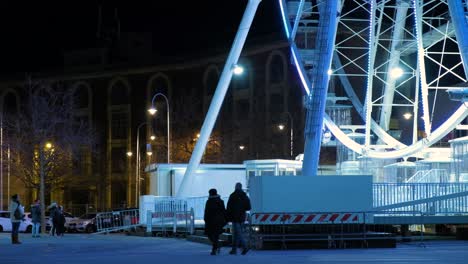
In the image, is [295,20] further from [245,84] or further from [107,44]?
[107,44]

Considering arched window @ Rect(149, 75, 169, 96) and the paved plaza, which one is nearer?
the paved plaza

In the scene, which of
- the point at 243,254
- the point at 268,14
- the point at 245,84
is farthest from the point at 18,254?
the point at 268,14

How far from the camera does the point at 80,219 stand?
60406mm

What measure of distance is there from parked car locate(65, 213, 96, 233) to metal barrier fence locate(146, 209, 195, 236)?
64.2 feet

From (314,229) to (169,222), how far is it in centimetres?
1303

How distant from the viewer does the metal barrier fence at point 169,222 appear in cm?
3462

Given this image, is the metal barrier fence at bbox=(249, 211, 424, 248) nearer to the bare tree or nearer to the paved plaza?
the paved plaza

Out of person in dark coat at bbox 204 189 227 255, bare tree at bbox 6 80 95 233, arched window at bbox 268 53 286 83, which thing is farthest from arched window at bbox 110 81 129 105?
person in dark coat at bbox 204 189 227 255

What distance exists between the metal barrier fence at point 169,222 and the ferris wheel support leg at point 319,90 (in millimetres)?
4883

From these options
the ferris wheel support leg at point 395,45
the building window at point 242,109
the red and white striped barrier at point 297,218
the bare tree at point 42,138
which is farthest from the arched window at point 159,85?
the red and white striped barrier at point 297,218

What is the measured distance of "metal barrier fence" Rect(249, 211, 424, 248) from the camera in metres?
24.8

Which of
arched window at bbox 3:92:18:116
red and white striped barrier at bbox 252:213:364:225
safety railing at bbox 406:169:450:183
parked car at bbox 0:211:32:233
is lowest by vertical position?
parked car at bbox 0:211:32:233

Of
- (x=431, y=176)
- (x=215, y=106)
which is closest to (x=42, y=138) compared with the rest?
(x=215, y=106)

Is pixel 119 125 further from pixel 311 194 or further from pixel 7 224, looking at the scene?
pixel 311 194
